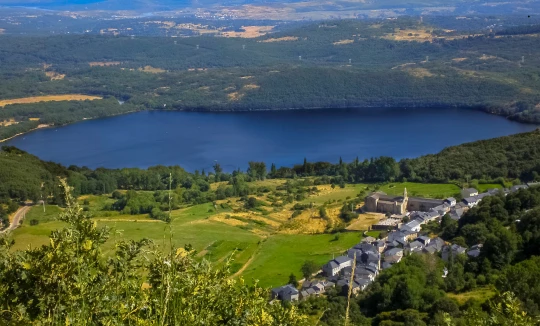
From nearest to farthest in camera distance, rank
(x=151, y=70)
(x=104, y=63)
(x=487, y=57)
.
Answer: (x=487, y=57)
(x=151, y=70)
(x=104, y=63)

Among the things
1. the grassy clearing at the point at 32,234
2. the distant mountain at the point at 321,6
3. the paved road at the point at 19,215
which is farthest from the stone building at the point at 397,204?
the distant mountain at the point at 321,6

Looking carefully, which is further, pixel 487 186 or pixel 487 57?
pixel 487 57

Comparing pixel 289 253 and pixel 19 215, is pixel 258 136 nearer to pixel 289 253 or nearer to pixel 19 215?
pixel 19 215

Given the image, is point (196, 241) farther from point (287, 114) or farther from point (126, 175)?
point (287, 114)

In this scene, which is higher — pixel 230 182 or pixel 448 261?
pixel 448 261

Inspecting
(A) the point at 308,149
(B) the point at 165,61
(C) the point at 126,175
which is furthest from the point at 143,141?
(B) the point at 165,61

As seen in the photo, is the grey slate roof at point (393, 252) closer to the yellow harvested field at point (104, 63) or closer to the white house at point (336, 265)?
the white house at point (336, 265)

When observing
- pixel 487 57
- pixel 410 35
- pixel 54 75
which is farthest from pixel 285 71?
pixel 54 75
